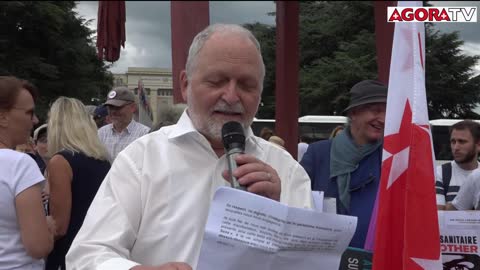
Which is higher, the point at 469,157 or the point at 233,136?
the point at 233,136

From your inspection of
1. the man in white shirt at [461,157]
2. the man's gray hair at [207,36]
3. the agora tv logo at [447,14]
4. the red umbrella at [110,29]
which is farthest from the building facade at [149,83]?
the man's gray hair at [207,36]

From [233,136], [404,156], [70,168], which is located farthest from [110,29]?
[233,136]

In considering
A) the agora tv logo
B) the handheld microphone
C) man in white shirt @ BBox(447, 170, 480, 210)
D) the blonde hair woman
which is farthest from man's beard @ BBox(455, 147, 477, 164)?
the handheld microphone

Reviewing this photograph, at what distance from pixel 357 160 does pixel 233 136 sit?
1570mm

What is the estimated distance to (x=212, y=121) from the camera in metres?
1.62

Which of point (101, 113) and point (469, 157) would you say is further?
point (101, 113)

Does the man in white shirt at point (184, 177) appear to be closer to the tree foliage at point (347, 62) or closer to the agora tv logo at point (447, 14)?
the agora tv logo at point (447, 14)

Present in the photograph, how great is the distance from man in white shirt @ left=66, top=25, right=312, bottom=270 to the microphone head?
2.6 inches

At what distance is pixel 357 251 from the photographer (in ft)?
7.71

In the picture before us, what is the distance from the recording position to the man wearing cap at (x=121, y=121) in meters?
4.36

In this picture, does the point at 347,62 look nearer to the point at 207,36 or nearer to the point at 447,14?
the point at 447,14

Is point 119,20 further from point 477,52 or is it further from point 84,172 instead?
point 477,52

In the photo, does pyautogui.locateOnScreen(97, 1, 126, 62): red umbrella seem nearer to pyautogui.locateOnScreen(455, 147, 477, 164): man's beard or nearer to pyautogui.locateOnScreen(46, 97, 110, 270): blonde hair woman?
pyautogui.locateOnScreen(46, 97, 110, 270): blonde hair woman

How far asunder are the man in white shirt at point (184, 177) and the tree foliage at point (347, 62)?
187 centimetres
